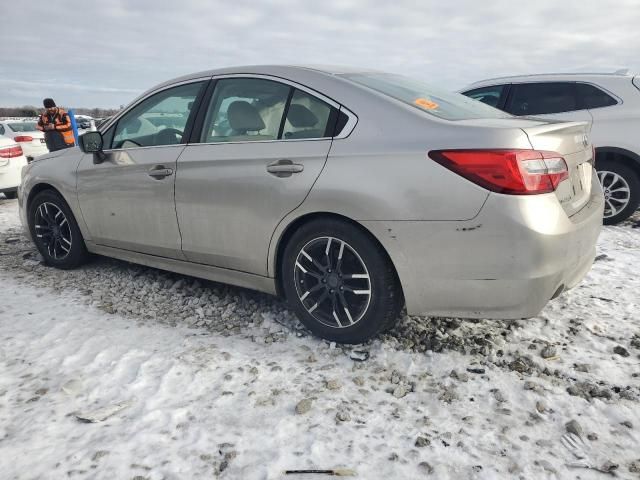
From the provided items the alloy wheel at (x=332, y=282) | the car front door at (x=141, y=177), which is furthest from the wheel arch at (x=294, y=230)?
the car front door at (x=141, y=177)

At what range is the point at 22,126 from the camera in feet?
43.8

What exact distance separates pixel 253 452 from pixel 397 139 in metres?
1.64

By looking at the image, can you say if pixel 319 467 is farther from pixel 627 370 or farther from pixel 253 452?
pixel 627 370

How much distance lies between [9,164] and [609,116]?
868cm

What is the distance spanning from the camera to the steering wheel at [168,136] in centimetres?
358

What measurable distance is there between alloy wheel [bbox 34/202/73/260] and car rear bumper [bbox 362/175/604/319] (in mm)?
3123

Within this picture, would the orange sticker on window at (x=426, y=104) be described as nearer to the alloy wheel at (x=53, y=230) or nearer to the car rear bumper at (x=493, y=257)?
the car rear bumper at (x=493, y=257)

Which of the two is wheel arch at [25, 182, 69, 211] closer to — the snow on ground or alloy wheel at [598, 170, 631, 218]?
the snow on ground

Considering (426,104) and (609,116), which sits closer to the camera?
(426,104)

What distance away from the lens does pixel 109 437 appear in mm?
2217

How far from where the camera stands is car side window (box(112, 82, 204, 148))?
361cm

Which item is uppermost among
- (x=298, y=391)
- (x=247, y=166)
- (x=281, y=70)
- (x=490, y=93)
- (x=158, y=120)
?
(x=490, y=93)

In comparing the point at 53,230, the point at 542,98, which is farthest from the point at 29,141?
the point at 542,98

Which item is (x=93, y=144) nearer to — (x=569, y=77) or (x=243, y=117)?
(x=243, y=117)
